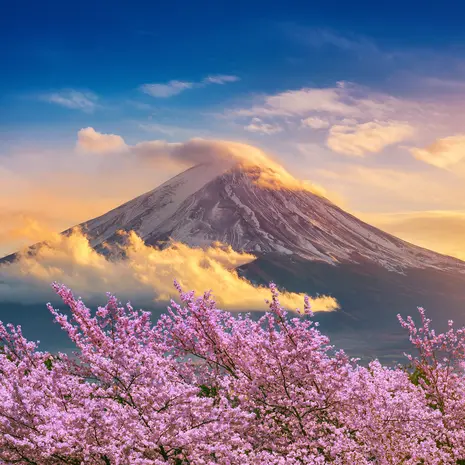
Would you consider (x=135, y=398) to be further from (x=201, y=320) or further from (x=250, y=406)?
(x=201, y=320)

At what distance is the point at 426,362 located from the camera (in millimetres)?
16641

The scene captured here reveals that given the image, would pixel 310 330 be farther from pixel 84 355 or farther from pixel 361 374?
pixel 84 355

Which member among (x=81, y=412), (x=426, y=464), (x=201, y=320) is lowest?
(x=426, y=464)

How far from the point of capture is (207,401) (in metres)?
A: 10.2

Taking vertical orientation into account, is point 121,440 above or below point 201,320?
below

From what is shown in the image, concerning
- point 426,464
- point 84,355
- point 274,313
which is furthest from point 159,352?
point 426,464

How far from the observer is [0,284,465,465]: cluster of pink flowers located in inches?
398

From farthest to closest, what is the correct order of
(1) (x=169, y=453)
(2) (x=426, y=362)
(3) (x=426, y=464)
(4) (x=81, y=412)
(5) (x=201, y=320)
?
(2) (x=426, y=362)
(5) (x=201, y=320)
(3) (x=426, y=464)
(1) (x=169, y=453)
(4) (x=81, y=412)

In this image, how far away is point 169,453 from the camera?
421 inches

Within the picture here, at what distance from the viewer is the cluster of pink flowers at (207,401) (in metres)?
10.1

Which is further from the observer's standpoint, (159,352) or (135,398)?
(159,352)

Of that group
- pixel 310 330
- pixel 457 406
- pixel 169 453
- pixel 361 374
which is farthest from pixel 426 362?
pixel 169 453

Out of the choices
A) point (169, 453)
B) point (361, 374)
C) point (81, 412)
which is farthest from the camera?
point (361, 374)

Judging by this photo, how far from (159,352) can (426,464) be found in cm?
617
